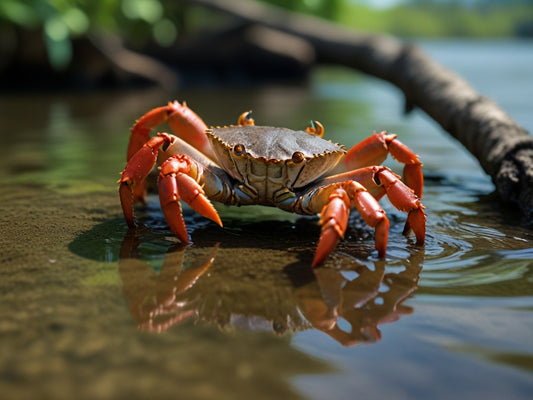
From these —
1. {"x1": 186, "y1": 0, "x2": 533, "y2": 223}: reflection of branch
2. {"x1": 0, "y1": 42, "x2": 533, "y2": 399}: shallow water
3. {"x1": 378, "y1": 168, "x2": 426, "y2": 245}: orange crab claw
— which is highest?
{"x1": 186, "y1": 0, "x2": 533, "y2": 223}: reflection of branch

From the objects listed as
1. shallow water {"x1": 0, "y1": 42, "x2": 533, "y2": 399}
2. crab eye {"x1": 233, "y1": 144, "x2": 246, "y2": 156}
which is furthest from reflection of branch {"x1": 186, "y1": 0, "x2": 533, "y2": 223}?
crab eye {"x1": 233, "y1": 144, "x2": 246, "y2": 156}

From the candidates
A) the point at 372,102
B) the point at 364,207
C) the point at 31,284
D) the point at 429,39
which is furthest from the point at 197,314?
the point at 429,39

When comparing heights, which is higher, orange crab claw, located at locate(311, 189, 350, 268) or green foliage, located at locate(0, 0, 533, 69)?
green foliage, located at locate(0, 0, 533, 69)

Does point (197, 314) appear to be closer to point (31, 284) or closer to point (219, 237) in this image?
point (31, 284)

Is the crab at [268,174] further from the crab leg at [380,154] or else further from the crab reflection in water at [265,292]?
the crab reflection in water at [265,292]

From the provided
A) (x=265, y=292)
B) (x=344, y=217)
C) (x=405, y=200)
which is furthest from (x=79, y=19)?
(x=265, y=292)

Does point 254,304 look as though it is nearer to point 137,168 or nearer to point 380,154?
point 137,168

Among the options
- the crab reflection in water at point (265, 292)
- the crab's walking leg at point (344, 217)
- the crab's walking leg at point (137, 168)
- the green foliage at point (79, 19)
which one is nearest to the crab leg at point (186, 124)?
the crab's walking leg at point (137, 168)

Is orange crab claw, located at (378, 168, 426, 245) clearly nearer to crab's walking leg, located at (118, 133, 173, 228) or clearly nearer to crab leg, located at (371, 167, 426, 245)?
crab leg, located at (371, 167, 426, 245)
